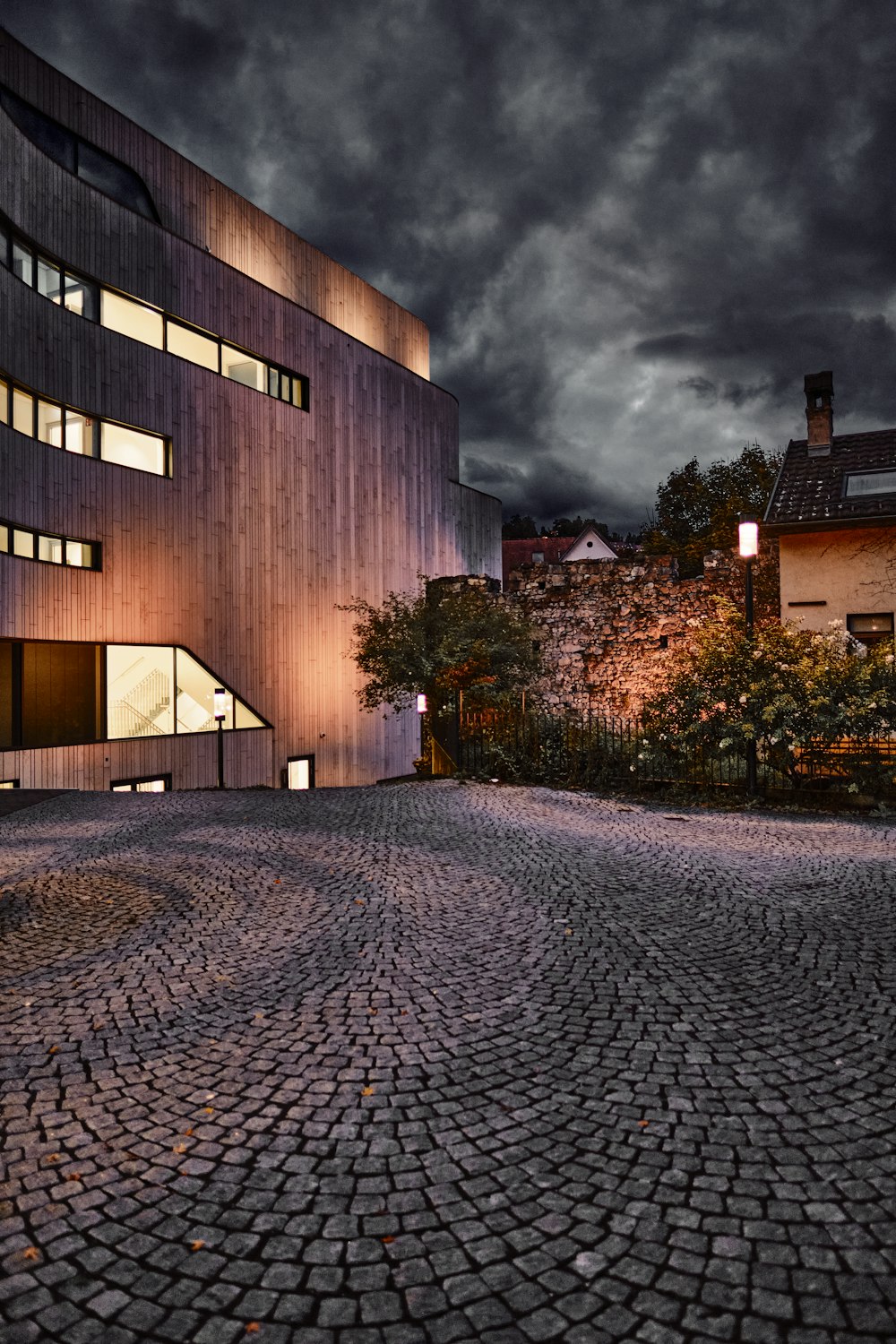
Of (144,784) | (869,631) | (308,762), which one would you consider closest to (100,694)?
(144,784)

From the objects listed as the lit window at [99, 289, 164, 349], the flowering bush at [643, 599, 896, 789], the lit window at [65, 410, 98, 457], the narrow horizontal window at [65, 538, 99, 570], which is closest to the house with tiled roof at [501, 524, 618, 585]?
the lit window at [99, 289, 164, 349]

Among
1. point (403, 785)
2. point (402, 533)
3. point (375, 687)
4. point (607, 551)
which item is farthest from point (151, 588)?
point (607, 551)

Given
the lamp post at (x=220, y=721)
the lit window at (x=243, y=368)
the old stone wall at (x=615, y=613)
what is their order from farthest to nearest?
1. the lit window at (x=243, y=368)
2. the old stone wall at (x=615, y=613)
3. the lamp post at (x=220, y=721)

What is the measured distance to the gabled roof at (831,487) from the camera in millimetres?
14969

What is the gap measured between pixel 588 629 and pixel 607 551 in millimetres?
44943

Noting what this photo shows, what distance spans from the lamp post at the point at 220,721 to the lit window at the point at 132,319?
25.1 feet

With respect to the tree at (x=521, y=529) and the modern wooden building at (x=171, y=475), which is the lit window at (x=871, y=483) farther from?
the tree at (x=521, y=529)

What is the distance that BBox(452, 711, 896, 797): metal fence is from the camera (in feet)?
32.1

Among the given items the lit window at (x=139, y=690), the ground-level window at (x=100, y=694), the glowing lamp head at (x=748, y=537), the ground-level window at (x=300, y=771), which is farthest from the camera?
the ground-level window at (x=300, y=771)

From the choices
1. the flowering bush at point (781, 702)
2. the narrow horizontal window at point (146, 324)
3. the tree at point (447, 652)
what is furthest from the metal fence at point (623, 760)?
the narrow horizontal window at point (146, 324)

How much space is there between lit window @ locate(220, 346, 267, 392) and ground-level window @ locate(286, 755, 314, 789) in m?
9.25

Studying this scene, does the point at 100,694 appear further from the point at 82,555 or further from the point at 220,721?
the point at 82,555

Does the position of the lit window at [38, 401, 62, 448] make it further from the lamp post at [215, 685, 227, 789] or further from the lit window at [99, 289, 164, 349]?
the lamp post at [215, 685, 227, 789]

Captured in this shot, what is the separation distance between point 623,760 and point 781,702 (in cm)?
260
